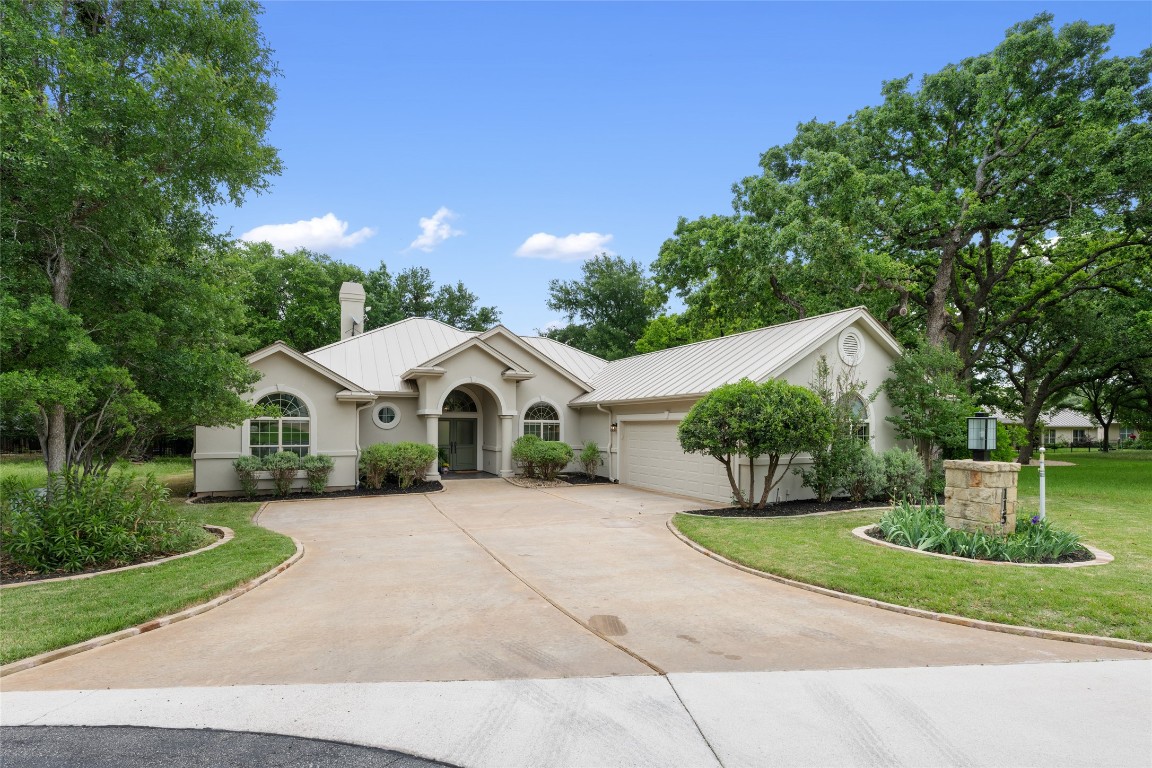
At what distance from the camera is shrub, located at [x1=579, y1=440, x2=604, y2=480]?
1947cm

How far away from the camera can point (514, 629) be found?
573cm

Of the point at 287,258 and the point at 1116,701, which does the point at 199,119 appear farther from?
the point at 287,258

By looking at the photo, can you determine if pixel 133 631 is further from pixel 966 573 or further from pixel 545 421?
pixel 545 421

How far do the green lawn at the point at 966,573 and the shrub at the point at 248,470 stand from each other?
10.6 metres

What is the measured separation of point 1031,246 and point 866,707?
25.3m

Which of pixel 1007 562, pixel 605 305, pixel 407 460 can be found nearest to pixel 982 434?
pixel 1007 562

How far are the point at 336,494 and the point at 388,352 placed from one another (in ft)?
20.8

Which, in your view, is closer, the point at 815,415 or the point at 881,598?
the point at 881,598

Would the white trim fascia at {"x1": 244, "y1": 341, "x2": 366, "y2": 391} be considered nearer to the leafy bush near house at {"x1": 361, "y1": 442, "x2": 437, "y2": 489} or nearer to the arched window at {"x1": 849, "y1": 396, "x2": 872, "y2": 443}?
the leafy bush near house at {"x1": 361, "y1": 442, "x2": 437, "y2": 489}

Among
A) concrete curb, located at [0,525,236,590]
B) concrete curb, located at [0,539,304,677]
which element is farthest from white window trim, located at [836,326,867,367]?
concrete curb, located at [0,525,236,590]

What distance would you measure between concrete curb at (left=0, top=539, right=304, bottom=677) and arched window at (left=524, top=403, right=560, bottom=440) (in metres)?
12.9

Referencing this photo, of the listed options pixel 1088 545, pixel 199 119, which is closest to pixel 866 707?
pixel 1088 545

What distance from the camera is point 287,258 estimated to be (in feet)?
115

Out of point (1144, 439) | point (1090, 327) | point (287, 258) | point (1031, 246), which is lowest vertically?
point (1144, 439)
